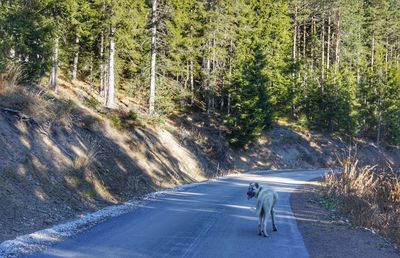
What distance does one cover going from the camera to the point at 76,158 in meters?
15.5

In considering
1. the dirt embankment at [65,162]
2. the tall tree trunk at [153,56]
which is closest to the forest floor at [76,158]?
the dirt embankment at [65,162]

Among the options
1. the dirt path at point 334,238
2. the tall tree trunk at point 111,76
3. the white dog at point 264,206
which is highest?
the tall tree trunk at point 111,76

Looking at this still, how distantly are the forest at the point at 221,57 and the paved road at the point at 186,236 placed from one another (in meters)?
7.84

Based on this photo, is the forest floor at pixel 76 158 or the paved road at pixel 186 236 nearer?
the paved road at pixel 186 236

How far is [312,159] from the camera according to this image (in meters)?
48.3

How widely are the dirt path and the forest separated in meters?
11.1

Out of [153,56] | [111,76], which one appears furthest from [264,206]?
[153,56]

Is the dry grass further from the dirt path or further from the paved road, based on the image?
the paved road

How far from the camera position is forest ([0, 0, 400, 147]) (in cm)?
2598

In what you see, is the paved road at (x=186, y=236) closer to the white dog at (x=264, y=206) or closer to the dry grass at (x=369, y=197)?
the white dog at (x=264, y=206)

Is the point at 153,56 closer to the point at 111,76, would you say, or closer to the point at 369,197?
the point at 111,76

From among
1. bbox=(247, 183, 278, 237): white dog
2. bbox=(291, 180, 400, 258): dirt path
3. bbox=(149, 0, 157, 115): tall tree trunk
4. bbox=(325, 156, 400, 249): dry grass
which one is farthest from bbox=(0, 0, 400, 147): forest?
bbox=(325, 156, 400, 249): dry grass

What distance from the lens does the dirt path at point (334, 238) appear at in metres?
9.27

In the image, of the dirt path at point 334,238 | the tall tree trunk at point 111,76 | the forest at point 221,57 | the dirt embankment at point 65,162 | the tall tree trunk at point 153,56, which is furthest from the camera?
the tall tree trunk at point 153,56
